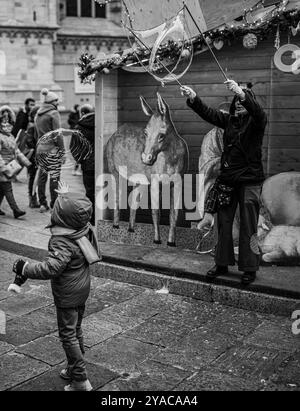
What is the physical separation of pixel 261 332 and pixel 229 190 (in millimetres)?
1463

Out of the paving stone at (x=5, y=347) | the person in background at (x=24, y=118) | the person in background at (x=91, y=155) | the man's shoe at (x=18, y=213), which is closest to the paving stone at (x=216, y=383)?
the paving stone at (x=5, y=347)

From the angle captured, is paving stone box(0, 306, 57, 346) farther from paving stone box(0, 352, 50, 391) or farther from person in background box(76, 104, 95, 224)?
person in background box(76, 104, 95, 224)

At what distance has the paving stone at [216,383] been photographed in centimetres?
414

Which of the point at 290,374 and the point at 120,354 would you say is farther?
the point at 120,354

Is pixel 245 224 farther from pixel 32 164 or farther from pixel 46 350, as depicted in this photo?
pixel 32 164

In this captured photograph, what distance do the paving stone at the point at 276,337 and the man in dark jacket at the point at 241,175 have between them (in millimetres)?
608

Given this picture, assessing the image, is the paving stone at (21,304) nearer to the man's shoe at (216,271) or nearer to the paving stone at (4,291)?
the paving stone at (4,291)

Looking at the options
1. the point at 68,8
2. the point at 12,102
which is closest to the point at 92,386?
the point at 12,102

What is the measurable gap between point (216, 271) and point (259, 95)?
2048mm

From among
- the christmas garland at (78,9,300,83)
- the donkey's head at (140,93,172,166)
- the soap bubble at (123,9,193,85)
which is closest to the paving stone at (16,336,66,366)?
the donkey's head at (140,93,172,166)

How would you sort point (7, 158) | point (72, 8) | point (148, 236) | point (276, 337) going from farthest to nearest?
point (72, 8)
point (7, 158)
point (148, 236)
point (276, 337)

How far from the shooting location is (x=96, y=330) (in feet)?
17.2

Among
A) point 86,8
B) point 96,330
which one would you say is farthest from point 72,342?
point 86,8
